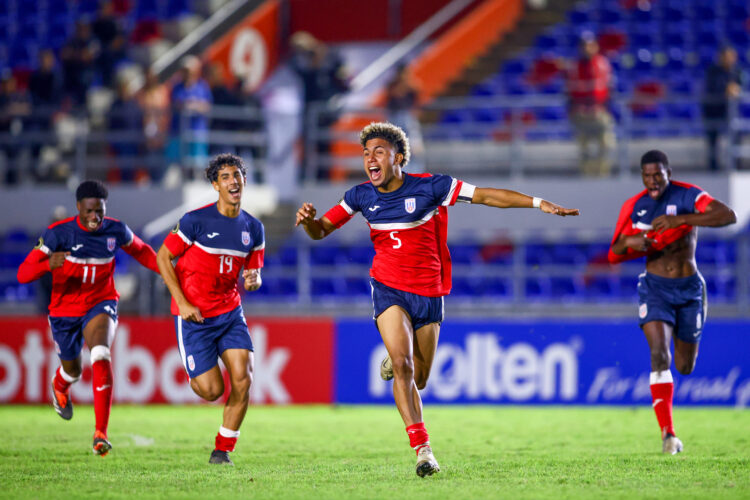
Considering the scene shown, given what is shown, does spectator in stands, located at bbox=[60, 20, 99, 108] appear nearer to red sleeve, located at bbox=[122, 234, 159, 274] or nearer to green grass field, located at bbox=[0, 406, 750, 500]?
green grass field, located at bbox=[0, 406, 750, 500]

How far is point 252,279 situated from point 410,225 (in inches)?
53.8

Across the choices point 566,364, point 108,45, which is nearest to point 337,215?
point 566,364

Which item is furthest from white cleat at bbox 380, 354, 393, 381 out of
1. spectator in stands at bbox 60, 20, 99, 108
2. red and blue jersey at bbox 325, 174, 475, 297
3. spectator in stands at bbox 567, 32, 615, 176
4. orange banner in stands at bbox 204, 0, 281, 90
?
orange banner in stands at bbox 204, 0, 281, 90

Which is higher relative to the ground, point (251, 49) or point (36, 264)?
point (251, 49)

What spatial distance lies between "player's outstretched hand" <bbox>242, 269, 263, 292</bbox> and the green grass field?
1.40 m

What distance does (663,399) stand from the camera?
9.36 m

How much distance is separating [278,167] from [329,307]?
13.4ft

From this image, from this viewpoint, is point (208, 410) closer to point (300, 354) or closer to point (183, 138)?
point (300, 354)

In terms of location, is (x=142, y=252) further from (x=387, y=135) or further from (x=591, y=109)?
(x=591, y=109)

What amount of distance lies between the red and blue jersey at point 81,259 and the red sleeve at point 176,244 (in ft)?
3.43

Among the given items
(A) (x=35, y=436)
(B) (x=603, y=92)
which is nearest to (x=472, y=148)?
(B) (x=603, y=92)

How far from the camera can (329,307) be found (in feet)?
50.7

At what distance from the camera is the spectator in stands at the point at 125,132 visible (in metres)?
17.9

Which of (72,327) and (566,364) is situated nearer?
(72,327)
